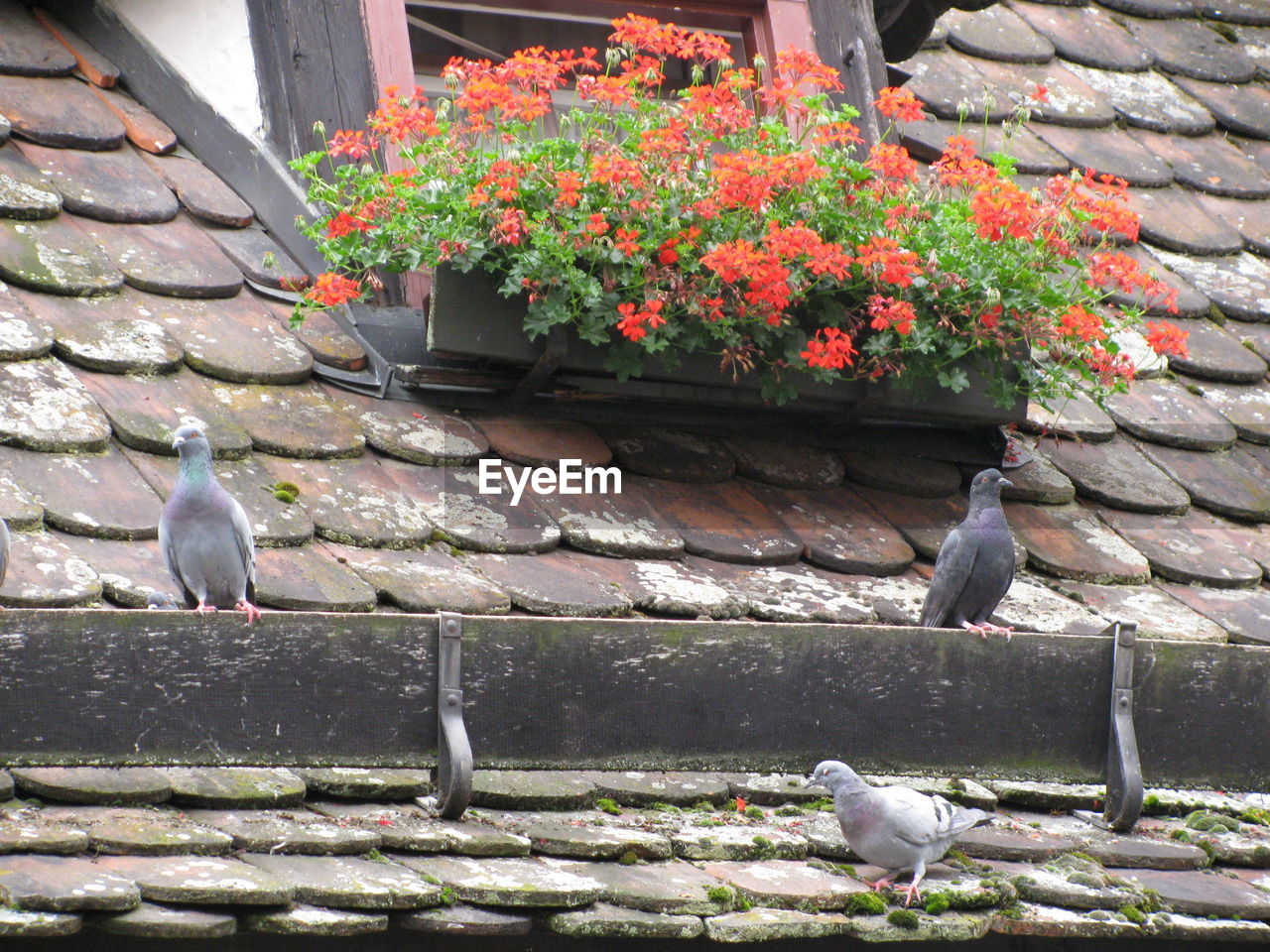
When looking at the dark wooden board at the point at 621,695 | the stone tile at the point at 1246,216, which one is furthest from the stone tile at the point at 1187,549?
the stone tile at the point at 1246,216

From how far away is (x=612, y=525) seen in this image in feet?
11.9

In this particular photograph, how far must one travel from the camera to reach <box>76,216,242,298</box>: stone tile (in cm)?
373

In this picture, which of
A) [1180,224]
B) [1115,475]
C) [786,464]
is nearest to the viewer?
[786,464]

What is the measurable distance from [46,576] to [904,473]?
2107mm

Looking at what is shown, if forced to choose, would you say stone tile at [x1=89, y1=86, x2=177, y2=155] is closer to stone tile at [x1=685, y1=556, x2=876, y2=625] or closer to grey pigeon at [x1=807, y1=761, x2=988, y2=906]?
stone tile at [x1=685, y1=556, x2=876, y2=625]

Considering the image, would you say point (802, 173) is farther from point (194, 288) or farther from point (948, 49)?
point (948, 49)

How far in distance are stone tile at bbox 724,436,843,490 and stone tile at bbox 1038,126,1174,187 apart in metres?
1.83

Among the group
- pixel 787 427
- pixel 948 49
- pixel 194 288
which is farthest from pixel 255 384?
pixel 948 49

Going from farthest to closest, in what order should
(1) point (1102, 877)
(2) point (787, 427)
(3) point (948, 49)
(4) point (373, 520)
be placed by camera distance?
(3) point (948, 49) < (2) point (787, 427) < (4) point (373, 520) < (1) point (1102, 877)

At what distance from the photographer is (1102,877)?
3023 millimetres

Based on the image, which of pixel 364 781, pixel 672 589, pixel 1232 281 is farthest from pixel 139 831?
pixel 1232 281

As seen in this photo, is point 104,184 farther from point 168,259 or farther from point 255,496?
point 255,496

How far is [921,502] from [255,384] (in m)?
1.64

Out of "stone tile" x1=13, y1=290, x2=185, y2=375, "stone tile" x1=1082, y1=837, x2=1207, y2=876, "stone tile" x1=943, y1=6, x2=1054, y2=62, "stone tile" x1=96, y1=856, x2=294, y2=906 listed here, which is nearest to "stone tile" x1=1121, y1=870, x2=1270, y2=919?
"stone tile" x1=1082, y1=837, x2=1207, y2=876
